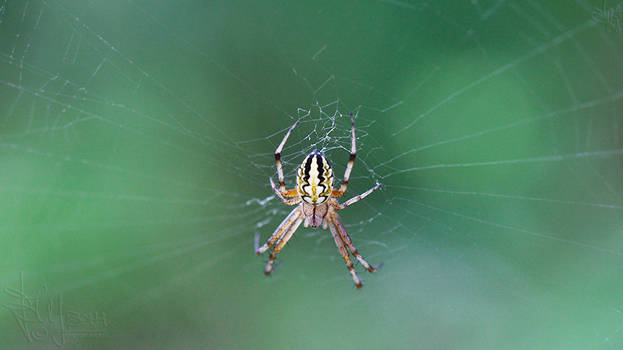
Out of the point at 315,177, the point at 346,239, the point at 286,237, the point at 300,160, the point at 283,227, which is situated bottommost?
the point at 346,239

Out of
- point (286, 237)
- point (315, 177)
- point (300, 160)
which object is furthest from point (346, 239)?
point (315, 177)

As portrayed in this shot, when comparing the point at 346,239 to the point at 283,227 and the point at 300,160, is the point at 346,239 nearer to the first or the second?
the point at 283,227

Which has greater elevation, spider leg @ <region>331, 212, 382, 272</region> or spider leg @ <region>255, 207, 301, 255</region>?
spider leg @ <region>255, 207, 301, 255</region>

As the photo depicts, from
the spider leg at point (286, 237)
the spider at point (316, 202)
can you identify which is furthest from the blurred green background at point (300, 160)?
the spider leg at point (286, 237)

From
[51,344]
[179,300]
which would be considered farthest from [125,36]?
[51,344]

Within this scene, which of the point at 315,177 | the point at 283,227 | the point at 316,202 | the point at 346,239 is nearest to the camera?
the point at 315,177

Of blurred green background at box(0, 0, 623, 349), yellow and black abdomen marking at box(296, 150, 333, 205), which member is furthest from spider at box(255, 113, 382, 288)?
blurred green background at box(0, 0, 623, 349)

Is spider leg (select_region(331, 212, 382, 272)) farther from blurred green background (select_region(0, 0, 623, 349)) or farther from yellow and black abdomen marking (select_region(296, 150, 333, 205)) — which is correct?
yellow and black abdomen marking (select_region(296, 150, 333, 205))
